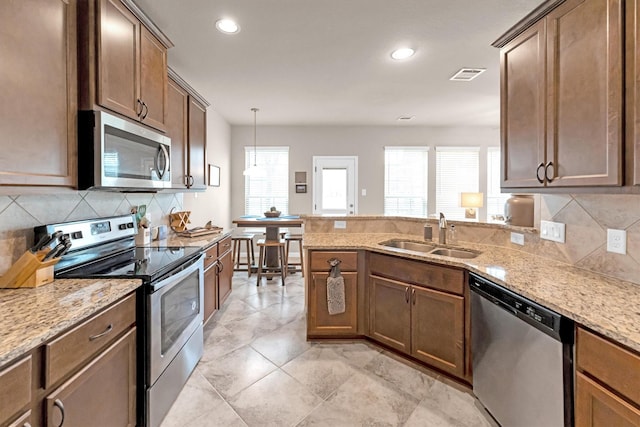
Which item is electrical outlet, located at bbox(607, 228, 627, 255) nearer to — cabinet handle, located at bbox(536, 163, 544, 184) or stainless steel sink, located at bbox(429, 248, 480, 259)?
cabinet handle, located at bbox(536, 163, 544, 184)

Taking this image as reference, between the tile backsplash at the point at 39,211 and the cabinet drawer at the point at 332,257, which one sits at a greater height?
the tile backsplash at the point at 39,211

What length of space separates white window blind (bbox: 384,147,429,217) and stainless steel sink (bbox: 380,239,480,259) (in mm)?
3127

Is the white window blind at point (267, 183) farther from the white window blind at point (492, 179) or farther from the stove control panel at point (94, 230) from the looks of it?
the white window blind at point (492, 179)

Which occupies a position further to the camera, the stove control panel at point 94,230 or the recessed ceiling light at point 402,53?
the recessed ceiling light at point 402,53

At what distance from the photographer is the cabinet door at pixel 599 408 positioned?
96 cm

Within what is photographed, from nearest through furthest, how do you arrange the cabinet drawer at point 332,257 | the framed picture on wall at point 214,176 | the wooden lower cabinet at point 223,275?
the cabinet drawer at point 332,257
the wooden lower cabinet at point 223,275
the framed picture on wall at point 214,176

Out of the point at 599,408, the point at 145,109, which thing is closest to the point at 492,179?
the point at 599,408

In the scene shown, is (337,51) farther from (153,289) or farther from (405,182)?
(405,182)

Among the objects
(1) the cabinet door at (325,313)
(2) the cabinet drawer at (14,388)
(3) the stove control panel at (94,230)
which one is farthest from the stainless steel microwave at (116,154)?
(1) the cabinet door at (325,313)

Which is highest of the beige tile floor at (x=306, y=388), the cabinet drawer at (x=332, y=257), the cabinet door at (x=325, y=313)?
the cabinet drawer at (x=332, y=257)

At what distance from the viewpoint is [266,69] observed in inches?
120

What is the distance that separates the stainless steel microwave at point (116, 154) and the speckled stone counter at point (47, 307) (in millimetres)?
502

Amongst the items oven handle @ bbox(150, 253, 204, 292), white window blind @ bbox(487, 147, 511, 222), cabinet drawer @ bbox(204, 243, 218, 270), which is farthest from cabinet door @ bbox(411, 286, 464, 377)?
white window blind @ bbox(487, 147, 511, 222)

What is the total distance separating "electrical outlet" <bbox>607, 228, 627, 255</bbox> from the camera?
58.9 inches
